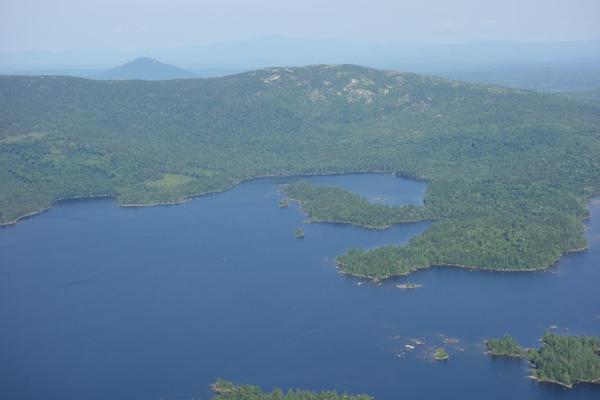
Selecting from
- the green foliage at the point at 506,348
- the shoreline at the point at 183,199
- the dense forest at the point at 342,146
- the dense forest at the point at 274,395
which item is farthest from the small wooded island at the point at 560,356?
the shoreline at the point at 183,199

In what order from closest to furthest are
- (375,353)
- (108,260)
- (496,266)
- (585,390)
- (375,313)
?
(585,390) → (375,353) → (375,313) → (496,266) → (108,260)

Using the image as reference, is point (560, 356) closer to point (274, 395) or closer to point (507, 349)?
point (507, 349)

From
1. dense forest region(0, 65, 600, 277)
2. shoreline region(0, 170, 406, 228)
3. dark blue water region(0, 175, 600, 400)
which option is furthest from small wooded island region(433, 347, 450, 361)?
shoreline region(0, 170, 406, 228)

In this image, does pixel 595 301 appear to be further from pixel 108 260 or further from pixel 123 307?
pixel 108 260

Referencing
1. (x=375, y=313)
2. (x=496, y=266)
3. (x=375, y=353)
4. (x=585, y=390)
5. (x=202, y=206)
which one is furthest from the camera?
(x=202, y=206)

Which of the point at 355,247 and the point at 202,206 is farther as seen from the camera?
the point at 202,206

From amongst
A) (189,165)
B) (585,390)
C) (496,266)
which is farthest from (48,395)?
(189,165)
